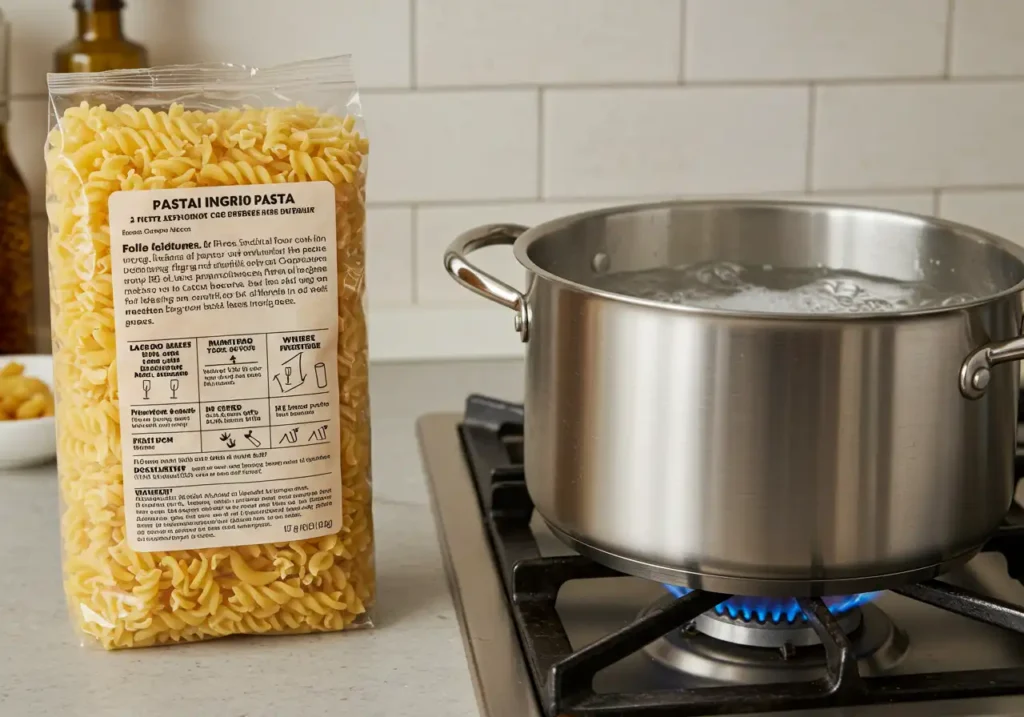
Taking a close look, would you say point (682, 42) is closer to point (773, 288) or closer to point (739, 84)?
point (739, 84)

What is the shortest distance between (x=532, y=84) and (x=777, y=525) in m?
0.72

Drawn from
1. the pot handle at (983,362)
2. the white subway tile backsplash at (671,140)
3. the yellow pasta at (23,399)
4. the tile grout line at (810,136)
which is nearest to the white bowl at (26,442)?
the yellow pasta at (23,399)

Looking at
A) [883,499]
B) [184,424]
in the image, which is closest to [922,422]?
[883,499]

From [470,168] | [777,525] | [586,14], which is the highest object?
[586,14]

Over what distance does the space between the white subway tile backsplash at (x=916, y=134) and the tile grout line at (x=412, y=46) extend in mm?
387

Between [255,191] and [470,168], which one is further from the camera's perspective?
[470,168]

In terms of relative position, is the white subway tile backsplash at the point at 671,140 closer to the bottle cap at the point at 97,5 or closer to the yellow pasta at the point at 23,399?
the bottle cap at the point at 97,5

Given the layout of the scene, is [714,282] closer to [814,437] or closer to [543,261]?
[543,261]

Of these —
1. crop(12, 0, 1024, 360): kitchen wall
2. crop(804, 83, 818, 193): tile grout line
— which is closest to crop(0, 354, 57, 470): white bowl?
crop(12, 0, 1024, 360): kitchen wall

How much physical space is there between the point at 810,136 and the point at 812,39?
0.09 meters

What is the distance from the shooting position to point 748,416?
23.0 inches

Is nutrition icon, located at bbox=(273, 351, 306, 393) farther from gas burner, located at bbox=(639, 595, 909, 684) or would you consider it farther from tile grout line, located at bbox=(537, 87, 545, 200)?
tile grout line, located at bbox=(537, 87, 545, 200)

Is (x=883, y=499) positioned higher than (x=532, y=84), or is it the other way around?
(x=532, y=84)

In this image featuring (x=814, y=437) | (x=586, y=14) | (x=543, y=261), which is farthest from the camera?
(x=586, y=14)
